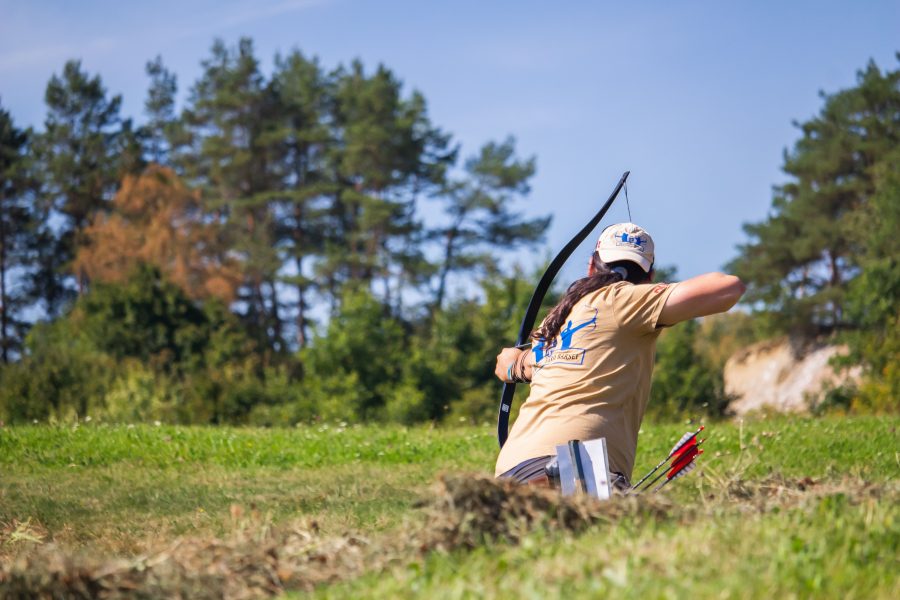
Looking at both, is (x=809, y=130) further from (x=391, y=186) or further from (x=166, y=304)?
(x=166, y=304)

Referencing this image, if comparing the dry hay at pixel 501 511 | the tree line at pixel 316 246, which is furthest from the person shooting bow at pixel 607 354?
the tree line at pixel 316 246

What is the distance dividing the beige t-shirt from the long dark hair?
5 cm

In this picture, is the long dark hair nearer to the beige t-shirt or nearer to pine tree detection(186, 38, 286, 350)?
the beige t-shirt

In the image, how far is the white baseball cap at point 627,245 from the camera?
5.65 metres

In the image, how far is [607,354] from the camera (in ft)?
17.8

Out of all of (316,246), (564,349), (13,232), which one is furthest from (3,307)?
(564,349)

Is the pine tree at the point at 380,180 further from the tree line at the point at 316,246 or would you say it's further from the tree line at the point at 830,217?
the tree line at the point at 830,217

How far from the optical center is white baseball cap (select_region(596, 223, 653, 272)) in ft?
18.5

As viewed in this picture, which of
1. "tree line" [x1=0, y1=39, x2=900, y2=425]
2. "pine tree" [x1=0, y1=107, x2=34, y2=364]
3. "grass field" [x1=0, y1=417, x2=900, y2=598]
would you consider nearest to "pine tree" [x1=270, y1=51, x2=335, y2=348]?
"tree line" [x1=0, y1=39, x2=900, y2=425]

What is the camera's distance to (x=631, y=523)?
4270mm

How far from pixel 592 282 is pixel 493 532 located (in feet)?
5.92

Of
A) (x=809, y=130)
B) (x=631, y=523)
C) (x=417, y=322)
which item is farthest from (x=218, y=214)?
(x=631, y=523)

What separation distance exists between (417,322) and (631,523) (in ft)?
153

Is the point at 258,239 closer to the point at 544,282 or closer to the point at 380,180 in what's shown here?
the point at 380,180
